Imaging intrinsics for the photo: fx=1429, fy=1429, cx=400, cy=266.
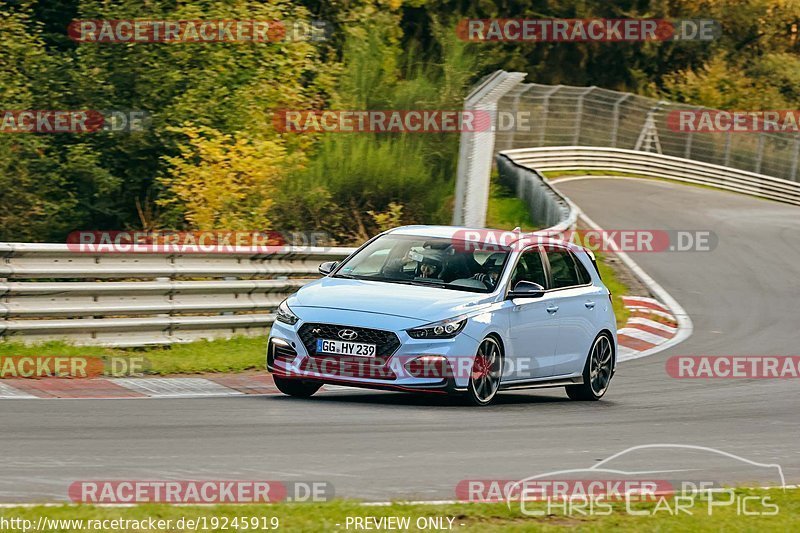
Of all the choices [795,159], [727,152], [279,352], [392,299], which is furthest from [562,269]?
[795,159]

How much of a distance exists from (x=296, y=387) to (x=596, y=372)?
3.19m

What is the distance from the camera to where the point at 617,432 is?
1079 cm

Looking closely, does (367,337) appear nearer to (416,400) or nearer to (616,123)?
(416,400)

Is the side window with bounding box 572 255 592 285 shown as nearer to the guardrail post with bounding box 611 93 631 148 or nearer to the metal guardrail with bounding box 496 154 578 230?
the metal guardrail with bounding box 496 154 578 230

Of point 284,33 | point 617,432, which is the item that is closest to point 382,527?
point 617,432

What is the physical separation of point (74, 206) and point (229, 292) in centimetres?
1026

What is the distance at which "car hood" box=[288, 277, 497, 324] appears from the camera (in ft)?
37.6

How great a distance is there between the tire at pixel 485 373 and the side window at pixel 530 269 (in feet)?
2.81

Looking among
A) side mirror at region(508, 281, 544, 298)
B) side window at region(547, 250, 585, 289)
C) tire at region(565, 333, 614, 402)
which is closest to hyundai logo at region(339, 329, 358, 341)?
side mirror at region(508, 281, 544, 298)

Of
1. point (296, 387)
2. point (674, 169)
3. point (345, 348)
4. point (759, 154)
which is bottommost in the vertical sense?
point (674, 169)

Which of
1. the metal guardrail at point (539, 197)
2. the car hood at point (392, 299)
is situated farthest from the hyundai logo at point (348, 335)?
the metal guardrail at point (539, 197)

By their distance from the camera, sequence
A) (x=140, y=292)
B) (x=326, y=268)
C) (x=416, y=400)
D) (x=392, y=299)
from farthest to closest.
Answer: (x=140, y=292) → (x=326, y=268) → (x=416, y=400) → (x=392, y=299)

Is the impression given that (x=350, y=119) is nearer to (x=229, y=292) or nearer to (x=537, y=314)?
(x=229, y=292)

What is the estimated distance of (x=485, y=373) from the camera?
1184 centimetres
